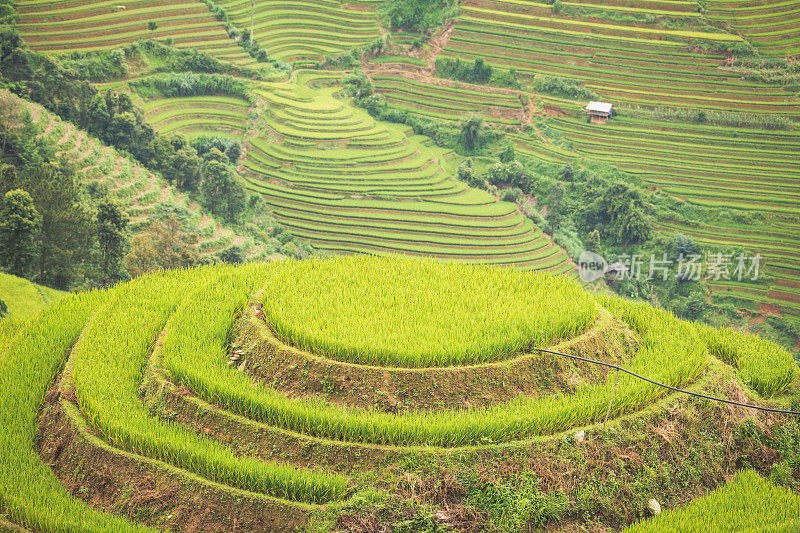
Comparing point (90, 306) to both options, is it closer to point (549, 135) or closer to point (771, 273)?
point (771, 273)

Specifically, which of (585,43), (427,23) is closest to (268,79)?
(427,23)

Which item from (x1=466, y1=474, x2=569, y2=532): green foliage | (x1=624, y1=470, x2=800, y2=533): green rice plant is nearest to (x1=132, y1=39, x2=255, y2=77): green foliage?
(x1=466, y1=474, x2=569, y2=532): green foliage

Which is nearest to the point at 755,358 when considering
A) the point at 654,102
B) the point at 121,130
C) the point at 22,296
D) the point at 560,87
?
the point at 22,296

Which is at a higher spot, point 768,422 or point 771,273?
point 768,422

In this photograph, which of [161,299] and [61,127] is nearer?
[161,299]

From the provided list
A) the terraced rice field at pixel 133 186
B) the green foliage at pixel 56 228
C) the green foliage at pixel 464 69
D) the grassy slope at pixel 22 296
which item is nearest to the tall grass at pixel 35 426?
the grassy slope at pixel 22 296

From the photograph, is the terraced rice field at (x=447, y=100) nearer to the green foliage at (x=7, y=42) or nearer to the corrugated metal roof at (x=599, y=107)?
the corrugated metal roof at (x=599, y=107)

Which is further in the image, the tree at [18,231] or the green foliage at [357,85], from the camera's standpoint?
the green foliage at [357,85]
